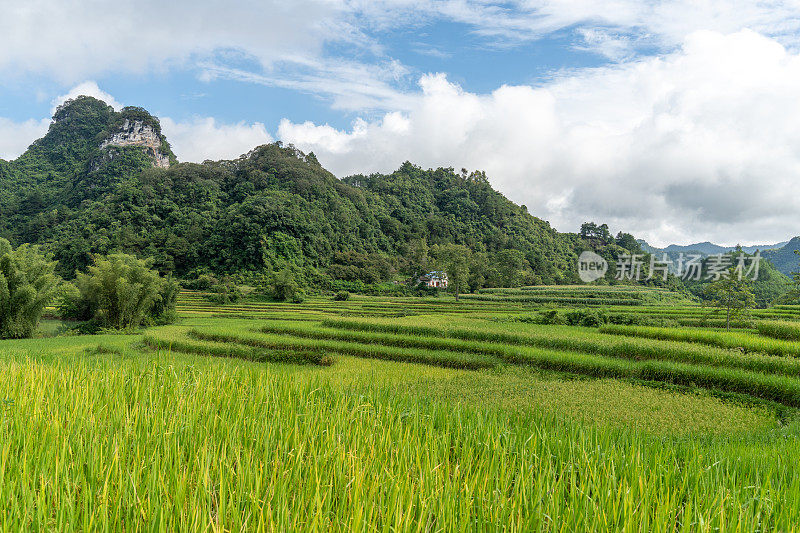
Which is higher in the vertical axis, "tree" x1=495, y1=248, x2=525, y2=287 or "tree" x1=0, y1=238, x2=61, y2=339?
"tree" x1=495, y1=248, x2=525, y2=287

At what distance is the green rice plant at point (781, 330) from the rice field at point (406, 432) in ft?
0.27

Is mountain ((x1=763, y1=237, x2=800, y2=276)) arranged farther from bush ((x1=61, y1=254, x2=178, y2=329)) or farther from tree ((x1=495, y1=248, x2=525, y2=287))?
bush ((x1=61, y1=254, x2=178, y2=329))

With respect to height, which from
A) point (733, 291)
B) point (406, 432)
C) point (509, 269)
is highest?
point (509, 269)

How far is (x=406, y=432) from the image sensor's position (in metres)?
3.20

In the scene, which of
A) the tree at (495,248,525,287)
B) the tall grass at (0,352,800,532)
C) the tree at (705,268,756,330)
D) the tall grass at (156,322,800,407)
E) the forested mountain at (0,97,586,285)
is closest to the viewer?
the tall grass at (0,352,800,532)

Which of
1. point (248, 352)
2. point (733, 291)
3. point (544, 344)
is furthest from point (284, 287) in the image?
point (733, 291)

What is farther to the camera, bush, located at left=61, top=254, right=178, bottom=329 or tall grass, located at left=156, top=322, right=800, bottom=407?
bush, located at left=61, top=254, right=178, bottom=329

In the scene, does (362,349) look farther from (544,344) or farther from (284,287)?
(284,287)

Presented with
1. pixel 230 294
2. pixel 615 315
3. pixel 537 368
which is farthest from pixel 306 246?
pixel 537 368

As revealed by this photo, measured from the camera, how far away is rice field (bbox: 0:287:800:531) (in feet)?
6.68

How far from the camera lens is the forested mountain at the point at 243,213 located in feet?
165

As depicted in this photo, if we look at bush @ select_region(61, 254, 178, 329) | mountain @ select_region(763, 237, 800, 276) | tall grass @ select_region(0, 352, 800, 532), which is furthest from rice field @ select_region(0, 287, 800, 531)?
mountain @ select_region(763, 237, 800, 276)

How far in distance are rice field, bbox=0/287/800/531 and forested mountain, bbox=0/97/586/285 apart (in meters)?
35.0

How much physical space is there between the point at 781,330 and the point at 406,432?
16384 millimetres
